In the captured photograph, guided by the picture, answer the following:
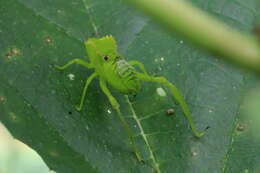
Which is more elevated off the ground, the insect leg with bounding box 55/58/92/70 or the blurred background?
the insect leg with bounding box 55/58/92/70

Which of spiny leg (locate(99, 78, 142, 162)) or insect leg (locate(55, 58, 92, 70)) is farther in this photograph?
insect leg (locate(55, 58, 92, 70))

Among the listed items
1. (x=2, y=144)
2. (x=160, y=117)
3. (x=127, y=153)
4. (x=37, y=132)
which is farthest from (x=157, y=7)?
(x=2, y=144)

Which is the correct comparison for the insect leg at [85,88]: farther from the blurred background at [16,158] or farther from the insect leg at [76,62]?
the blurred background at [16,158]

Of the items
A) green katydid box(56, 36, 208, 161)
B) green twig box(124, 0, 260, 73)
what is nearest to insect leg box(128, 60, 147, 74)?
green katydid box(56, 36, 208, 161)

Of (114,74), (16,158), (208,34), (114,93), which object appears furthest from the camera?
(16,158)

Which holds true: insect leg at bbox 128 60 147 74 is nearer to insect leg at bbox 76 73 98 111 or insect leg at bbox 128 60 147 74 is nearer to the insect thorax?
the insect thorax

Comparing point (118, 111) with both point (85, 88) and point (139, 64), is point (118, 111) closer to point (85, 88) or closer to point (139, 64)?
point (85, 88)

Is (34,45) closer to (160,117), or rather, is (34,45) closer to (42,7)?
(42,7)

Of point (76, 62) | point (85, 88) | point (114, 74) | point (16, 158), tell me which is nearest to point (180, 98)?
point (114, 74)
